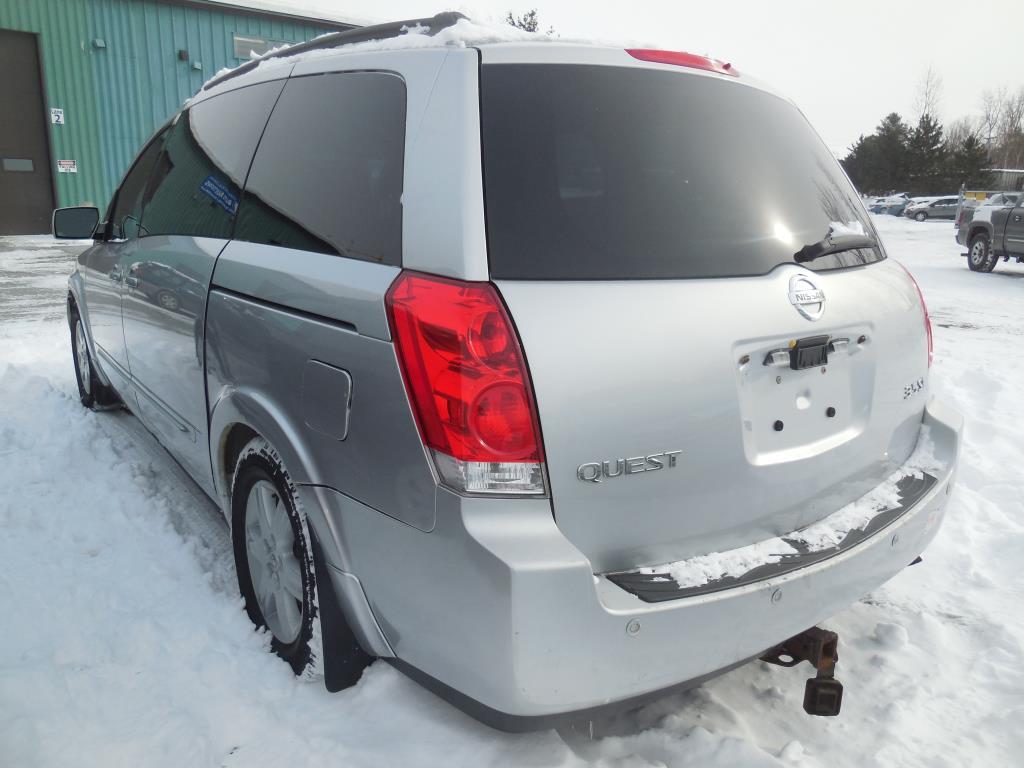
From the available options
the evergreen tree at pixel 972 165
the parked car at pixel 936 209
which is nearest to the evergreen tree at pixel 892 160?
the evergreen tree at pixel 972 165

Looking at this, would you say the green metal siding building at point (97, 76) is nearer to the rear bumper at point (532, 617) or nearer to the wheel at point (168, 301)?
the wheel at point (168, 301)

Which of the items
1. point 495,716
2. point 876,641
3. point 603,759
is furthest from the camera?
point 876,641

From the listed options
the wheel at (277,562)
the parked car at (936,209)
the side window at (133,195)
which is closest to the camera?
the wheel at (277,562)

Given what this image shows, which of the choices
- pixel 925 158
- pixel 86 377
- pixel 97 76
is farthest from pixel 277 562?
pixel 925 158

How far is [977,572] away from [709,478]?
1966 mm

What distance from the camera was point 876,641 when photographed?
2623mm

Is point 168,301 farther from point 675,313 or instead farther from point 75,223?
point 675,313

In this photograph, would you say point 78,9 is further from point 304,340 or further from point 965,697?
point 965,697

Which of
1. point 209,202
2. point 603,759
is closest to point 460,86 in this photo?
point 209,202

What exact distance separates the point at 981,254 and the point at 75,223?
15.1 m

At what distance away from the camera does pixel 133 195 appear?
3.93m

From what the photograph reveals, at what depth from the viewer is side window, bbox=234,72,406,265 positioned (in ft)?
→ 6.38

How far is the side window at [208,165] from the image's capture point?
2.67 m

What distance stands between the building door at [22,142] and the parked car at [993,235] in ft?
63.1
